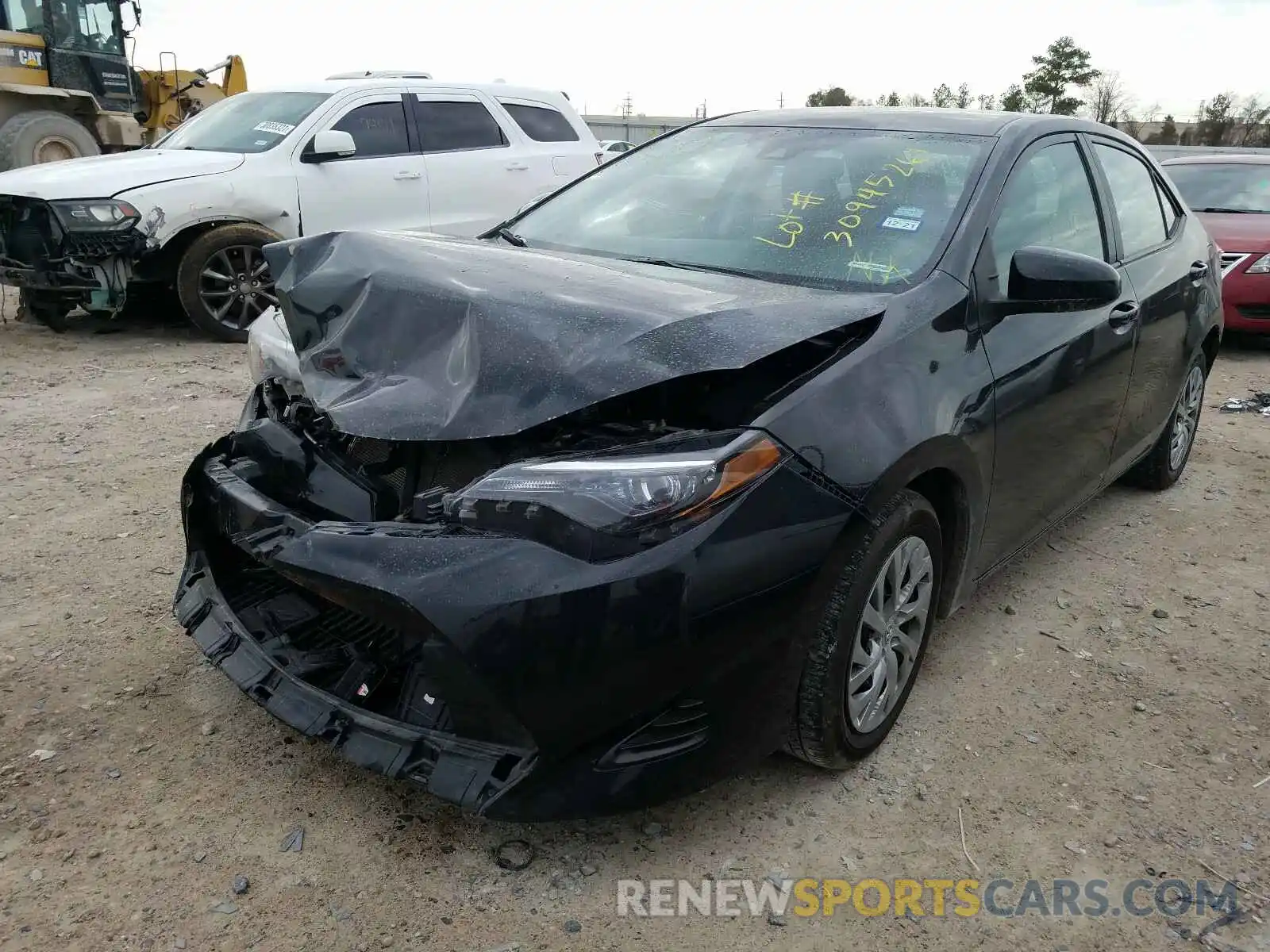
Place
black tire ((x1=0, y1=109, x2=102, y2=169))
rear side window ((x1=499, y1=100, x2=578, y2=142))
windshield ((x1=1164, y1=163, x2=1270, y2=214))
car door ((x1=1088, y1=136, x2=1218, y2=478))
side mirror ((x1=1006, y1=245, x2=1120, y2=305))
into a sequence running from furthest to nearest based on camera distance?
black tire ((x1=0, y1=109, x2=102, y2=169))
windshield ((x1=1164, y1=163, x2=1270, y2=214))
rear side window ((x1=499, y1=100, x2=578, y2=142))
car door ((x1=1088, y1=136, x2=1218, y2=478))
side mirror ((x1=1006, y1=245, x2=1120, y2=305))

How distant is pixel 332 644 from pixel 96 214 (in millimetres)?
5682

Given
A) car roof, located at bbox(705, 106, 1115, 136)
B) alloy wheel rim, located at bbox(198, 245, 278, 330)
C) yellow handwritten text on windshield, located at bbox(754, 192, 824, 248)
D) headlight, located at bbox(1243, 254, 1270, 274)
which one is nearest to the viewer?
yellow handwritten text on windshield, located at bbox(754, 192, 824, 248)

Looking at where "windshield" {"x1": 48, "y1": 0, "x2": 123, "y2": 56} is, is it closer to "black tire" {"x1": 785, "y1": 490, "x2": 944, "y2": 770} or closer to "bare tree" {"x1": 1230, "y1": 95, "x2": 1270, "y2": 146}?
"black tire" {"x1": 785, "y1": 490, "x2": 944, "y2": 770}

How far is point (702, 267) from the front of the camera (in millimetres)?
2992

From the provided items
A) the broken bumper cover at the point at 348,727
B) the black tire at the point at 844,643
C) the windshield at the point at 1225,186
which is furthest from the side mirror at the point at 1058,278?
the windshield at the point at 1225,186

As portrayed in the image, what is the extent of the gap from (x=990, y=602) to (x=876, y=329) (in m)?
1.65

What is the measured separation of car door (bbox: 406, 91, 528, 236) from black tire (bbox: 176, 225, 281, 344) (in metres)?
1.45

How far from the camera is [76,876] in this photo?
216cm

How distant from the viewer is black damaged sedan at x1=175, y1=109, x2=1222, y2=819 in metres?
1.98

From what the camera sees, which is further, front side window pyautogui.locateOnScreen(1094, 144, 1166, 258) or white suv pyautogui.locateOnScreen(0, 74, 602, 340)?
white suv pyautogui.locateOnScreen(0, 74, 602, 340)

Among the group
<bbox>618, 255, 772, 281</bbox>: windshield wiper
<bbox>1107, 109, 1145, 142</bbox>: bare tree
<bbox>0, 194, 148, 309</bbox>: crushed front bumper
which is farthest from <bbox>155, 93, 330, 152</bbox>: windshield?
<bbox>1107, 109, 1145, 142</bbox>: bare tree

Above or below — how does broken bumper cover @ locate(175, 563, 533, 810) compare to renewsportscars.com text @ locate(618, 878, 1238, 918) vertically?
above

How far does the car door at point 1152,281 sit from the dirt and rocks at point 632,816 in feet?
2.36

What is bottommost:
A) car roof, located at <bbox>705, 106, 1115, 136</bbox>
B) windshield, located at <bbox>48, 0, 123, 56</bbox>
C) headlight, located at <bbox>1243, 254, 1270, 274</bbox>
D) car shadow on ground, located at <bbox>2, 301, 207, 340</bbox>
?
car shadow on ground, located at <bbox>2, 301, 207, 340</bbox>
